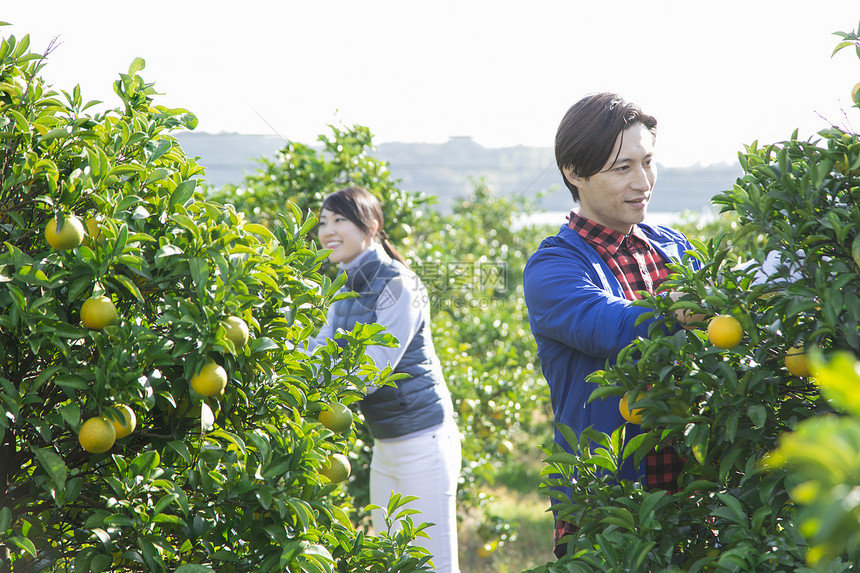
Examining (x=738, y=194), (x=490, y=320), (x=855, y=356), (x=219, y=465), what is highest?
(x=738, y=194)

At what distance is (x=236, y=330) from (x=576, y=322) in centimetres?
75

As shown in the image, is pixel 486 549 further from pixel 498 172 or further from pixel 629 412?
pixel 498 172

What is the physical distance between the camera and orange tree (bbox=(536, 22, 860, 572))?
3.57 ft

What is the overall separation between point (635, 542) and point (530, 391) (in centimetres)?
301

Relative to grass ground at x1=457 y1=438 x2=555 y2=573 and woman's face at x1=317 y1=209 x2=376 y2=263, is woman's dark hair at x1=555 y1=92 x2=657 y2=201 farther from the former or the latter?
grass ground at x1=457 y1=438 x2=555 y2=573

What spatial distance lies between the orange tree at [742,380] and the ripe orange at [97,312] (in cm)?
86

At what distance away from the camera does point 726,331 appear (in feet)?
3.79

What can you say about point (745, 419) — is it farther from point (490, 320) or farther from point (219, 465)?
point (490, 320)

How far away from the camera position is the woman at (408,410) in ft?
8.26

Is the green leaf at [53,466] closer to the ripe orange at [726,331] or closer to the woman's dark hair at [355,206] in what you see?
the ripe orange at [726,331]

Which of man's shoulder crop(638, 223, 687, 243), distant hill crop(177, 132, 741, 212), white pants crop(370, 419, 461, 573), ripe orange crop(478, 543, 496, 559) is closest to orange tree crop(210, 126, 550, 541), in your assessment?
ripe orange crop(478, 543, 496, 559)

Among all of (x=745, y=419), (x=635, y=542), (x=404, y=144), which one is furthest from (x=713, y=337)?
(x=404, y=144)

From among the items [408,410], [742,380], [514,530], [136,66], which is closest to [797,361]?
[742,380]

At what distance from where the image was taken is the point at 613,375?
129cm
